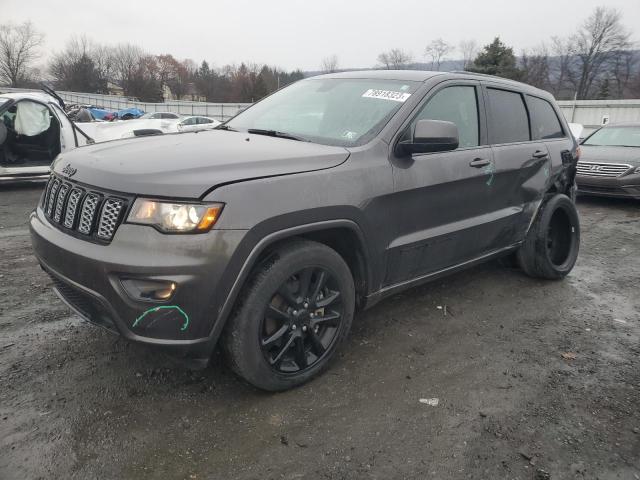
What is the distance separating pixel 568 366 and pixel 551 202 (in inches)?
71.8

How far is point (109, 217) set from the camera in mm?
2291

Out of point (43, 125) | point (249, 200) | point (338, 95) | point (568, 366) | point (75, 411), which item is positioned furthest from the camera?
point (43, 125)

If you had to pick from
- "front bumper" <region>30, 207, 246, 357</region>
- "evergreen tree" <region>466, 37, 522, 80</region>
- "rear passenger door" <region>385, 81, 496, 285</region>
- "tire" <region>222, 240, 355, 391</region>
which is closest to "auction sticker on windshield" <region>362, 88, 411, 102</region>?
"rear passenger door" <region>385, 81, 496, 285</region>

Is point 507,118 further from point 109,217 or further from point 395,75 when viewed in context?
point 109,217

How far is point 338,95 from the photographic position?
3484mm

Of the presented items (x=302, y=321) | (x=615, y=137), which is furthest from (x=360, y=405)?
(x=615, y=137)

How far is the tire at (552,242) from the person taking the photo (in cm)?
444

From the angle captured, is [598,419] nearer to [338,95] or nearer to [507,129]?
[507,129]

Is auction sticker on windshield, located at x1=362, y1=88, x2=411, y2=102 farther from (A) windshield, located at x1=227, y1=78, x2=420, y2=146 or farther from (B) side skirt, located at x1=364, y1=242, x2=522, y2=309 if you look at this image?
(B) side skirt, located at x1=364, y1=242, x2=522, y2=309

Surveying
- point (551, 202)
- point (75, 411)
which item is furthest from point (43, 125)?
point (551, 202)

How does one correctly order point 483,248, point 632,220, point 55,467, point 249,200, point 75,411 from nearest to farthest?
point 55,467, point 249,200, point 75,411, point 483,248, point 632,220

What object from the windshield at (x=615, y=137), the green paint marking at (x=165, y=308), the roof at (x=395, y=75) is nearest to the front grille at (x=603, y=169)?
the windshield at (x=615, y=137)

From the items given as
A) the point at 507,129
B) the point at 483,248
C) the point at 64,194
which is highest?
the point at 507,129

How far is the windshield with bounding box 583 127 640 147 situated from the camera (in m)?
9.70
